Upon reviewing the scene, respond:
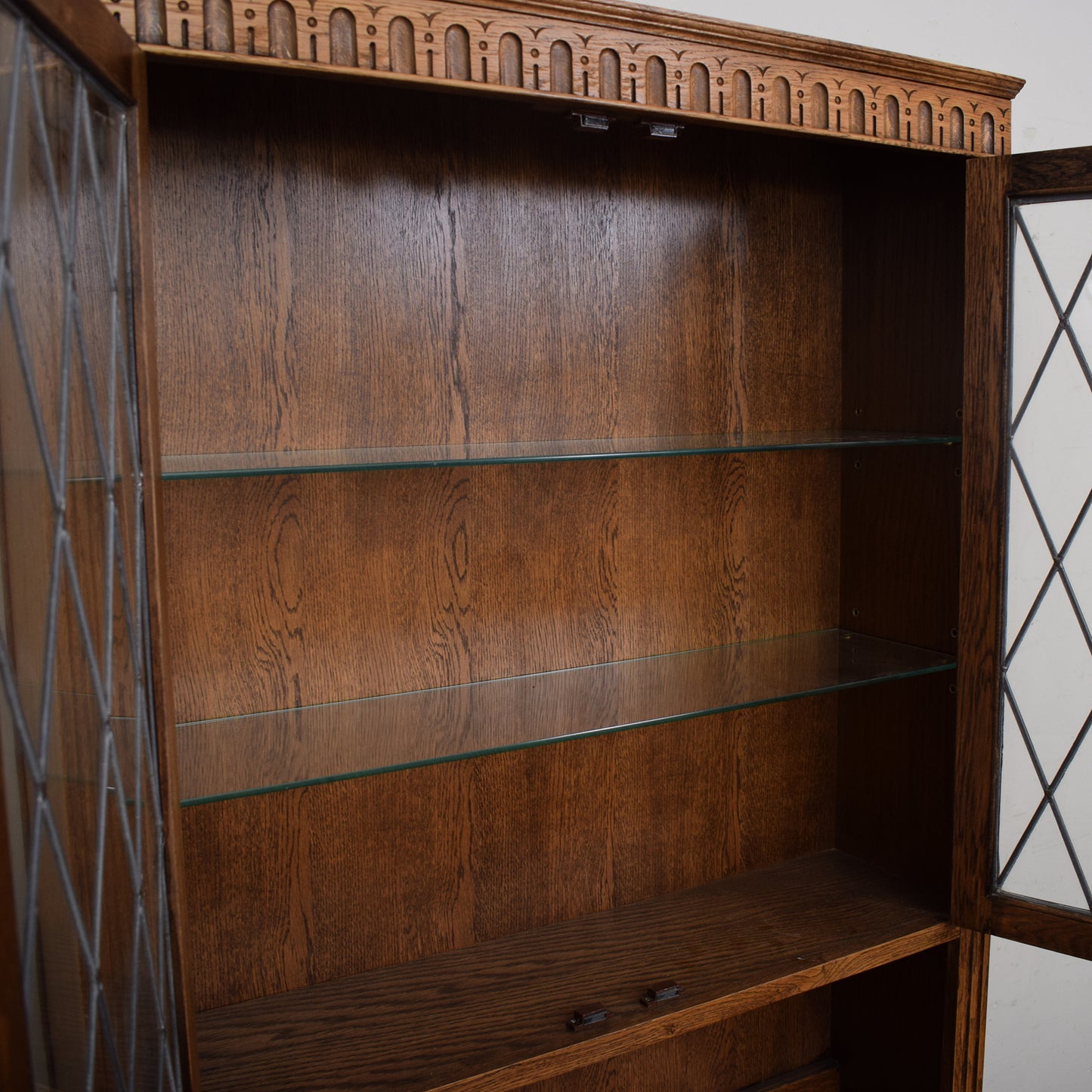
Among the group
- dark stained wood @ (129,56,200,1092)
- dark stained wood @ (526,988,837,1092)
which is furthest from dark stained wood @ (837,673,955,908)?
dark stained wood @ (129,56,200,1092)

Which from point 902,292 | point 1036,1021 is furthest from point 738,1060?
point 902,292

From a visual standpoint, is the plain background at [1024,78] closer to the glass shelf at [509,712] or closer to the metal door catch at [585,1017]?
the glass shelf at [509,712]

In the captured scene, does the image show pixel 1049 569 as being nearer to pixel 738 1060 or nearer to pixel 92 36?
pixel 738 1060

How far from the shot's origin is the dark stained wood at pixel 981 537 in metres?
1.11

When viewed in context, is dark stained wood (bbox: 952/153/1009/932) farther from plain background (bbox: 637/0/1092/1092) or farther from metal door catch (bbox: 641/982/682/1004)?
metal door catch (bbox: 641/982/682/1004)

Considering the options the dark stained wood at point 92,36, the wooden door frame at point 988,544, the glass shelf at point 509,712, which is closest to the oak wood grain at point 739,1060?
the wooden door frame at point 988,544

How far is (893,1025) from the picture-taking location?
1.37 m

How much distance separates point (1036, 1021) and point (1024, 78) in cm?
156

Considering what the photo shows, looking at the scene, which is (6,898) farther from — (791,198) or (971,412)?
(791,198)

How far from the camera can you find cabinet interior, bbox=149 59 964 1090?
1.04 metres

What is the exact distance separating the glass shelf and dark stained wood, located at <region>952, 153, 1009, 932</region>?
7 centimetres

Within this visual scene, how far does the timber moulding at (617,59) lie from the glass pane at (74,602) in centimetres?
13

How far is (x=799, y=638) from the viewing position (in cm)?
139

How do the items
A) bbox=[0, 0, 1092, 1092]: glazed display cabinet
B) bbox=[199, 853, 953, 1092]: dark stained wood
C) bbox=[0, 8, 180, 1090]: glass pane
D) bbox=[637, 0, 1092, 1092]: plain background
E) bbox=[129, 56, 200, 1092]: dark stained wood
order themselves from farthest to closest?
bbox=[637, 0, 1092, 1092]: plain background < bbox=[199, 853, 953, 1092]: dark stained wood < bbox=[0, 0, 1092, 1092]: glazed display cabinet < bbox=[129, 56, 200, 1092]: dark stained wood < bbox=[0, 8, 180, 1090]: glass pane
